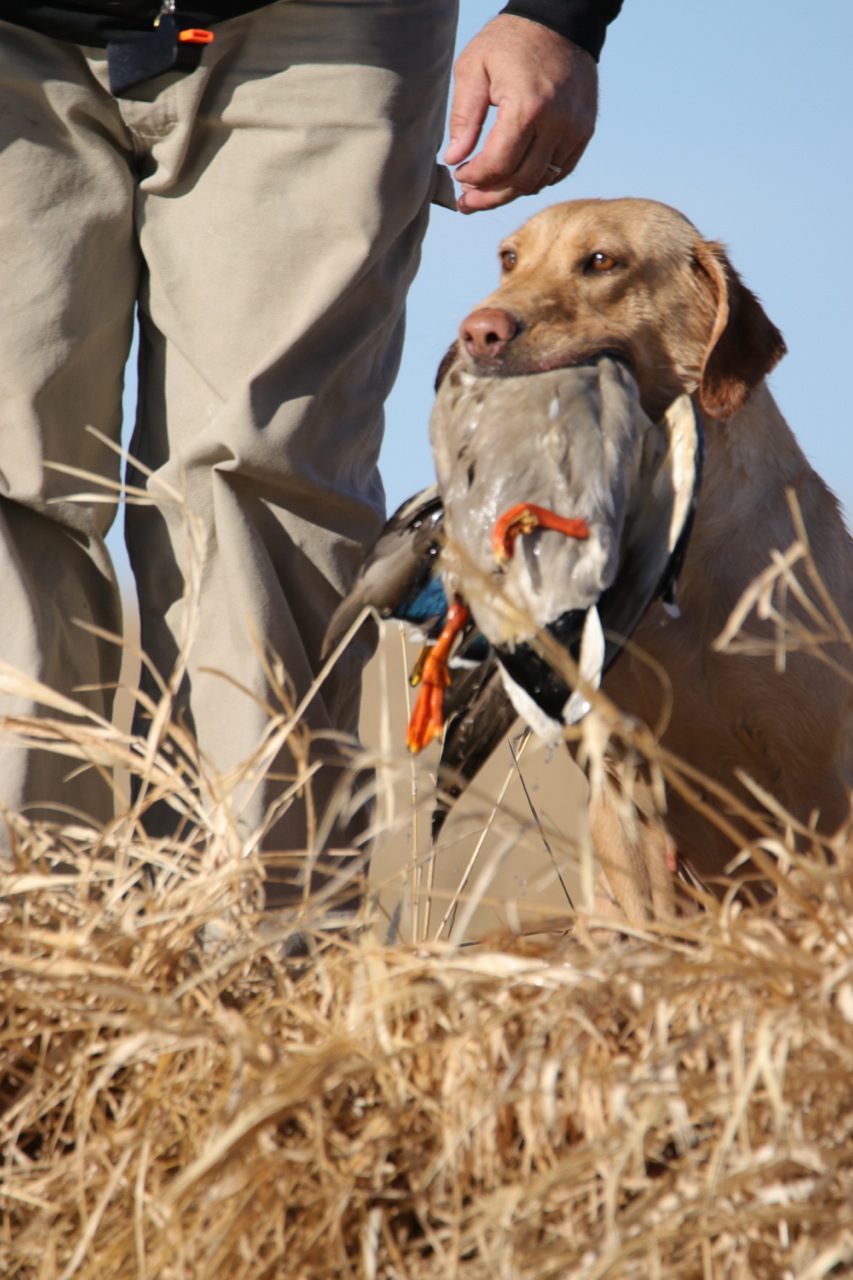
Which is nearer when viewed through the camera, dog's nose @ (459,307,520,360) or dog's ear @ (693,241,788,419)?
dog's nose @ (459,307,520,360)

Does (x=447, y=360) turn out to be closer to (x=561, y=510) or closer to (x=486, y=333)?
(x=486, y=333)

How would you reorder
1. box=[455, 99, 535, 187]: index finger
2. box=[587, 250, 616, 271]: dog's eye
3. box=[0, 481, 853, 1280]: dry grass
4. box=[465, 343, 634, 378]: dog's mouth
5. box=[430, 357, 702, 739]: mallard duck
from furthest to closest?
box=[587, 250, 616, 271]: dog's eye → box=[455, 99, 535, 187]: index finger → box=[465, 343, 634, 378]: dog's mouth → box=[430, 357, 702, 739]: mallard duck → box=[0, 481, 853, 1280]: dry grass

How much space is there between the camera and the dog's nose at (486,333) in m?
2.35

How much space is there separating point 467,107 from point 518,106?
0.49ft

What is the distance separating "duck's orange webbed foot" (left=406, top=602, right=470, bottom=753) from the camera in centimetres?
195

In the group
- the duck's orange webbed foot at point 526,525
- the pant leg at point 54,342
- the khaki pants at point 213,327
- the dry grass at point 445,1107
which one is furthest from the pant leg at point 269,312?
the dry grass at point 445,1107

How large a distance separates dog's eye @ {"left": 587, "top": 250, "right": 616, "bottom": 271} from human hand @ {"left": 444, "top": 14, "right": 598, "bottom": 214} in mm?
229

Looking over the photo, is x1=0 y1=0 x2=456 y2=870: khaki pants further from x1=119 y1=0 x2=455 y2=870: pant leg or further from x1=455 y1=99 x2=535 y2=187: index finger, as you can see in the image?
x1=455 y1=99 x2=535 y2=187: index finger

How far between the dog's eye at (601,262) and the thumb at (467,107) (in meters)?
0.37

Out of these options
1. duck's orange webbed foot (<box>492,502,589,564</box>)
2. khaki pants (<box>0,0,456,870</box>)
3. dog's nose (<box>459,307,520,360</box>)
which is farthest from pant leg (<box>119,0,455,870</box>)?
duck's orange webbed foot (<box>492,502,589,564</box>)

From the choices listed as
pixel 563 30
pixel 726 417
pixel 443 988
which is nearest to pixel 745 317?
pixel 726 417

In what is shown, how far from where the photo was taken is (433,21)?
258cm

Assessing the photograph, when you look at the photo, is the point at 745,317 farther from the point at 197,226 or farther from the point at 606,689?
the point at 197,226

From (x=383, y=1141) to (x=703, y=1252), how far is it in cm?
30
